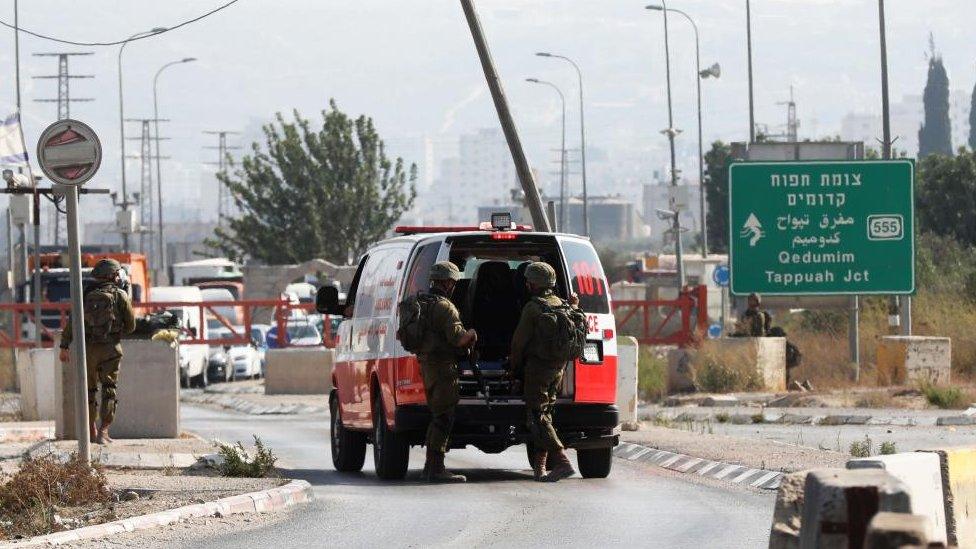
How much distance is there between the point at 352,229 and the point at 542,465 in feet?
227

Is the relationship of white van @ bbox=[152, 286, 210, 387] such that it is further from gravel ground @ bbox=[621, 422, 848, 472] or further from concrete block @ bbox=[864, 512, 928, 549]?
concrete block @ bbox=[864, 512, 928, 549]

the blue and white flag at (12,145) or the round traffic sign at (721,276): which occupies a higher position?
the blue and white flag at (12,145)

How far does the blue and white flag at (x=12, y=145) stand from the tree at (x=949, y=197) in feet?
179

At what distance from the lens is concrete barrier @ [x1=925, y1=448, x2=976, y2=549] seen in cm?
974

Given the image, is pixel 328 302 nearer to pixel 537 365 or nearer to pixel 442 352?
pixel 442 352

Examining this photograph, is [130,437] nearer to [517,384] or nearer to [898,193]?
[517,384]

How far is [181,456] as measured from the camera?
17516 mm

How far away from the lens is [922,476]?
368 inches

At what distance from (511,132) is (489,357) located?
1057cm

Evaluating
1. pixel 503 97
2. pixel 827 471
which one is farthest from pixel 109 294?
pixel 827 471

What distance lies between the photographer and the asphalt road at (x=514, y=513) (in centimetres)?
1165

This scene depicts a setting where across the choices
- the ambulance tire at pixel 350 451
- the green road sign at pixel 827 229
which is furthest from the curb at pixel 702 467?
the green road sign at pixel 827 229

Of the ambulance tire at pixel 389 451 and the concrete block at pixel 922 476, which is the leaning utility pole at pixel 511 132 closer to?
the ambulance tire at pixel 389 451

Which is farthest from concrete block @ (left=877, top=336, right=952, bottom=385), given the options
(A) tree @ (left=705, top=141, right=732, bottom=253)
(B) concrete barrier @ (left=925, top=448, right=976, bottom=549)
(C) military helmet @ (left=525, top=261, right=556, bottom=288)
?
(A) tree @ (left=705, top=141, right=732, bottom=253)
